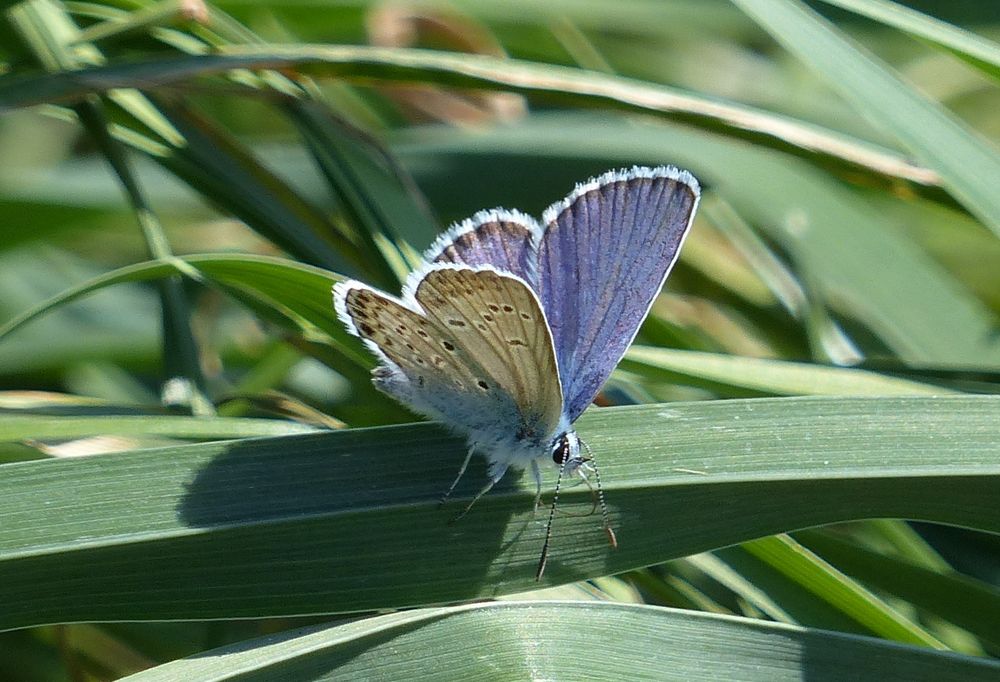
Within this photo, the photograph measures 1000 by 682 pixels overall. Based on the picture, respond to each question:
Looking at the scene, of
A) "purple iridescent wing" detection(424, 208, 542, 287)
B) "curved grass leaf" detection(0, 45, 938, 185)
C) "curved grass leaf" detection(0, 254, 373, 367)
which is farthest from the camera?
"curved grass leaf" detection(0, 45, 938, 185)

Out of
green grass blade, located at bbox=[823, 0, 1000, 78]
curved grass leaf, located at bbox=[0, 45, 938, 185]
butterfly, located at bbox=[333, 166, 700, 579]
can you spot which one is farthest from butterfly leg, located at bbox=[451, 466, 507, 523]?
green grass blade, located at bbox=[823, 0, 1000, 78]

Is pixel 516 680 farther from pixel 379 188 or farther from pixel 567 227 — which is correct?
pixel 379 188

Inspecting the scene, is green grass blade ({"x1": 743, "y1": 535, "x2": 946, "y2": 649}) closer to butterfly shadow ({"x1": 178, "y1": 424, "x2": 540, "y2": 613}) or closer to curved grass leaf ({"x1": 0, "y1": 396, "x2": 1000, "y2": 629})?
curved grass leaf ({"x1": 0, "y1": 396, "x2": 1000, "y2": 629})

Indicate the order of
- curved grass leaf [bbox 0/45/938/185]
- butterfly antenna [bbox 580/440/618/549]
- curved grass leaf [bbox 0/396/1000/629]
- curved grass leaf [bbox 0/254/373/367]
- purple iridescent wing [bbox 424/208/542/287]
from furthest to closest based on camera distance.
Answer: curved grass leaf [bbox 0/45/938/185]
purple iridescent wing [bbox 424/208/542/287]
curved grass leaf [bbox 0/254/373/367]
butterfly antenna [bbox 580/440/618/549]
curved grass leaf [bbox 0/396/1000/629]

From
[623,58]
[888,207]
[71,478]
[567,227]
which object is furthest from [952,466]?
[623,58]

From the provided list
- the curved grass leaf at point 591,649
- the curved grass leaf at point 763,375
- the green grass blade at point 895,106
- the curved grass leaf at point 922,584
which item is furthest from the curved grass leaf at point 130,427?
the green grass blade at point 895,106

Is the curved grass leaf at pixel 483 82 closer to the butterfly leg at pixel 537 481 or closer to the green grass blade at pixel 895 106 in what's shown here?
the green grass blade at pixel 895 106
